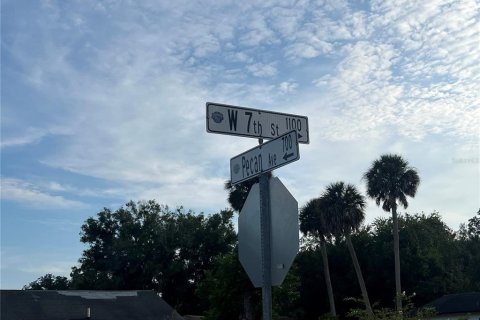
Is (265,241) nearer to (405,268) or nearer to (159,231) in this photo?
(405,268)

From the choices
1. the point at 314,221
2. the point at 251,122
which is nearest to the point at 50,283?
the point at 314,221

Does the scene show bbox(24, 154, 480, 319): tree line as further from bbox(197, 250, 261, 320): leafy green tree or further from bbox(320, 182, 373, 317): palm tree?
bbox(197, 250, 261, 320): leafy green tree

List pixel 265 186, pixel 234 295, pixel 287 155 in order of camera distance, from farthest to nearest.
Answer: pixel 234 295
pixel 265 186
pixel 287 155

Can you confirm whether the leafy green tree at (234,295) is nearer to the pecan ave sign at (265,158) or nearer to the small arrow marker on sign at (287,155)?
the pecan ave sign at (265,158)

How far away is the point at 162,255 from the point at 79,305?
19.9 m

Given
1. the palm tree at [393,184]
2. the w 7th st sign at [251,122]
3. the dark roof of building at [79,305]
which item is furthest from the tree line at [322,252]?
the w 7th st sign at [251,122]

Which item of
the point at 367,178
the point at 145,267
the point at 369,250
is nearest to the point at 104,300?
the point at 145,267

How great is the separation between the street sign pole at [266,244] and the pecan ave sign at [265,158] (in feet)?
0.44

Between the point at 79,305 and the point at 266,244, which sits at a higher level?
the point at 266,244

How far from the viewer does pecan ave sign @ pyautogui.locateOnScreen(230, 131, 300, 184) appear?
5.19 metres

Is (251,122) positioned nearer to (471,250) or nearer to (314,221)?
(314,221)

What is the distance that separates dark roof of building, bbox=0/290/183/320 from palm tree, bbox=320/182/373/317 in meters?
13.9

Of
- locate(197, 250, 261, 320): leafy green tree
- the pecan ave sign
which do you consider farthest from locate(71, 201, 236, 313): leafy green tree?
the pecan ave sign

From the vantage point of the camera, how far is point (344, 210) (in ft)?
146
